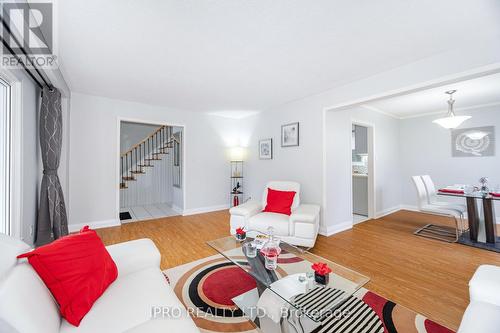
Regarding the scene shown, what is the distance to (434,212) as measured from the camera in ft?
12.0

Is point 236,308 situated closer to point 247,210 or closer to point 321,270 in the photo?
point 321,270

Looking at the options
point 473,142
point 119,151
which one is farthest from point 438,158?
point 119,151

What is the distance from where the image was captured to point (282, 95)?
380cm

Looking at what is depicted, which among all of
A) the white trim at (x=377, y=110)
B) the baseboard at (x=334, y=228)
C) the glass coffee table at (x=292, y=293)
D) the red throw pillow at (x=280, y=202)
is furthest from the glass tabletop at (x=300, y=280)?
the white trim at (x=377, y=110)

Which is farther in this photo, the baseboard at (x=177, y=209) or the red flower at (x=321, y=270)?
the baseboard at (x=177, y=209)

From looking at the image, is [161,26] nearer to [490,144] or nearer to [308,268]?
[308,268]

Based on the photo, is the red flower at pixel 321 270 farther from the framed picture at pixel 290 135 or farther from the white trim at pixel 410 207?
the white trim at pixel 410 207

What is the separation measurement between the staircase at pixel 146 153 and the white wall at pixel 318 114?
2707mm

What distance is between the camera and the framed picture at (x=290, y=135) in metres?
4.02

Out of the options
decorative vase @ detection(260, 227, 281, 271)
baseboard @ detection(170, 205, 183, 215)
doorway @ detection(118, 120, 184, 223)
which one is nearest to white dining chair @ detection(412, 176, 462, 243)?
decorative vase @ detection(260, 227, 281, 271)

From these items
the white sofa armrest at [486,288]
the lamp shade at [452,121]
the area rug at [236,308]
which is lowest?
the area rug at [236,308]

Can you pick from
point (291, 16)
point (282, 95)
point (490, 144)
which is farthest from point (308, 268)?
point (490, 144)

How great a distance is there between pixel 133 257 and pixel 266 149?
3545 mm

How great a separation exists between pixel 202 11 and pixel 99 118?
3283mm
